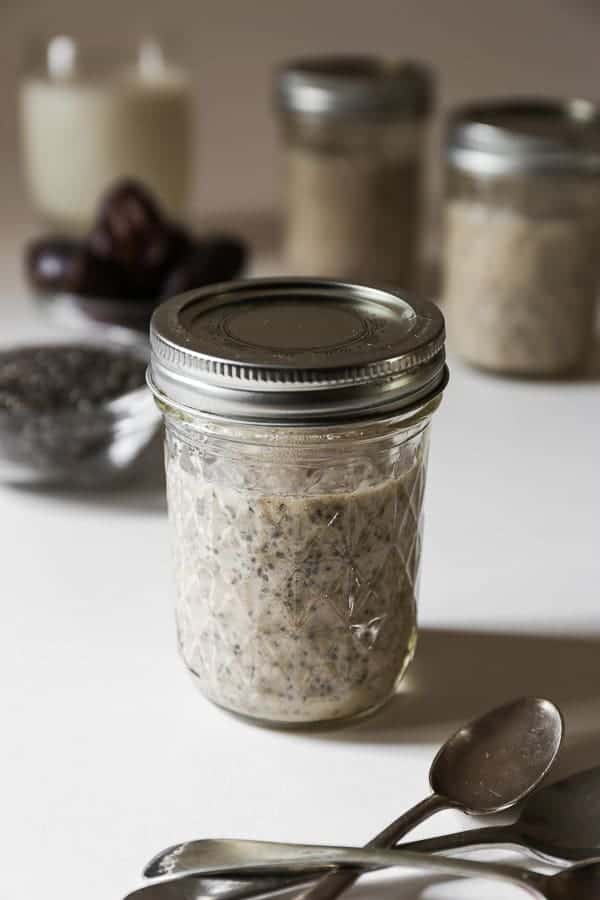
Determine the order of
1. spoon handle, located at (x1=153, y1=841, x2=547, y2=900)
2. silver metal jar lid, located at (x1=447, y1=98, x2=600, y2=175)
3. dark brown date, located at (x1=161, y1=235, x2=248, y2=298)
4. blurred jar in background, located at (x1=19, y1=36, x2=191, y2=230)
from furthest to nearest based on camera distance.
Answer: blurred jar in background, located at (x1=19, y1=36, x2=191, y2=230), dark brown date, located at (x1=161, y1=235, x2=248, y2=298), silver metal jar lid, located at (x1=447, y1=98, x2=600, y2=175), spoon handle, located at (x1=153, y1=841, x2=547, y2=900)

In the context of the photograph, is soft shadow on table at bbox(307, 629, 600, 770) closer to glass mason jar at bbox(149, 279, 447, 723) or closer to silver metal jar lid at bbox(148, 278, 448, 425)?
glass mason jar at bbox(149, 279, 447, 723)

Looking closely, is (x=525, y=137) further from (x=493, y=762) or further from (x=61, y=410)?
(x=493, y=762)

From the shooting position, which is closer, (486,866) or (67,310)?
(486,866)

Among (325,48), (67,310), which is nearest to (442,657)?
(67,310)

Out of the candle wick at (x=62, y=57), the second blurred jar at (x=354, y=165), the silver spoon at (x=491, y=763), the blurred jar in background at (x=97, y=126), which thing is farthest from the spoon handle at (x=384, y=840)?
the candle wick at (x=62, y=57)

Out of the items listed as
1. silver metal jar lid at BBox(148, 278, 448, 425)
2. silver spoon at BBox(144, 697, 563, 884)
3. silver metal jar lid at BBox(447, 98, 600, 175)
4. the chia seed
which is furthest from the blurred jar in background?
silver spoon at BBox(144, 697, 563, 884)

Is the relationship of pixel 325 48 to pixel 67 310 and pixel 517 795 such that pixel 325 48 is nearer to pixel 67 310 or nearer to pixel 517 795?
pixel 67 310

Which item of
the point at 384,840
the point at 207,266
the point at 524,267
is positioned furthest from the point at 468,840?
the point at 207,266
